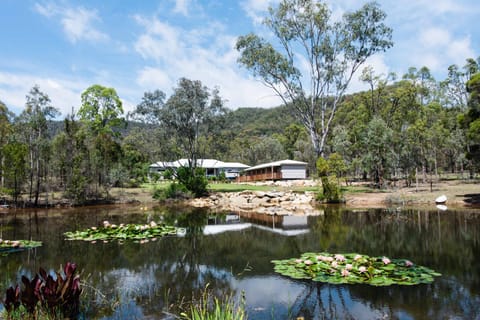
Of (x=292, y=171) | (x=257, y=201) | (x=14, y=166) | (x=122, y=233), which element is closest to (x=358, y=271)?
(x=122, y=233)

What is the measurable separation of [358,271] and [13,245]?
8502 millimetres

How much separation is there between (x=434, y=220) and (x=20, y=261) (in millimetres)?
14096

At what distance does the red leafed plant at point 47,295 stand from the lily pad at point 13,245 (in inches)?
216

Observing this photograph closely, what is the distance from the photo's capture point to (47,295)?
404 cm

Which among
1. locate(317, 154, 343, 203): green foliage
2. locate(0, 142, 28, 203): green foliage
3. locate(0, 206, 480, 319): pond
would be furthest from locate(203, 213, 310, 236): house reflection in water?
locate(0, 142, 28, 203): green foliage

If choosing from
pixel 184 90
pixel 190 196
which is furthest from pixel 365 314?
pixel 184 90

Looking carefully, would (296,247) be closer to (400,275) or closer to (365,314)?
(400,275)

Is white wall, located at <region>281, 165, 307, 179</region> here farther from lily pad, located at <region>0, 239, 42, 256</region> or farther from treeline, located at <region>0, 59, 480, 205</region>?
lily pad, located at <region>0, 239, 42, 256</region>

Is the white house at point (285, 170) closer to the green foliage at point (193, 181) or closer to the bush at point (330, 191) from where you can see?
the green foliage at point (193, 181)

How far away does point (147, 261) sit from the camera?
771 cm

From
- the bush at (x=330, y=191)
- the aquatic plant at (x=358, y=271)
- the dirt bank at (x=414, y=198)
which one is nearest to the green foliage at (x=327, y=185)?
the bush at (x=330, y=191)

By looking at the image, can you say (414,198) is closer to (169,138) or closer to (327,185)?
(327,185)

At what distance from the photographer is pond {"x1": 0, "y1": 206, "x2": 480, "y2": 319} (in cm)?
477

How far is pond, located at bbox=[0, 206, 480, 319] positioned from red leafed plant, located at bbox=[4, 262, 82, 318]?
532mm
